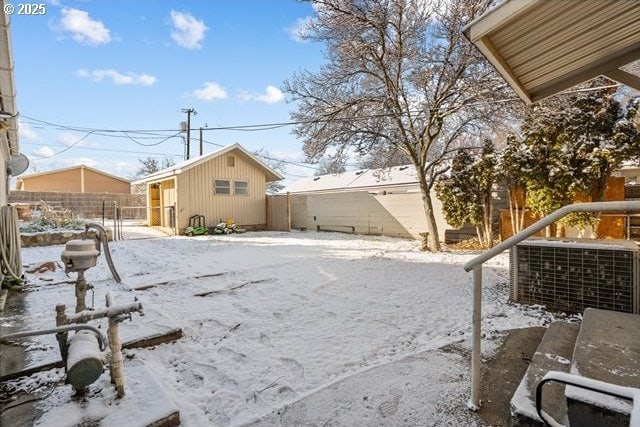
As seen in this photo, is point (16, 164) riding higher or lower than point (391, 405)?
higher

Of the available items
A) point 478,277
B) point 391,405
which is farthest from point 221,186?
point 478,277

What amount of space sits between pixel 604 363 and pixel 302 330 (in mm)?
2534

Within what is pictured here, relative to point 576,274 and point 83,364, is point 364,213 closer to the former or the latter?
point 576,274

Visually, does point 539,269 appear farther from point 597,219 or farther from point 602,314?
point 597,219

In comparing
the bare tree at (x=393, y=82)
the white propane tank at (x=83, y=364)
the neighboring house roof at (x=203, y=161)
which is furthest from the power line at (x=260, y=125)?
the white propane tank at (x=83, y=364)

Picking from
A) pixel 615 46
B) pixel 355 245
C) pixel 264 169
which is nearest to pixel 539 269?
pixel 615 46

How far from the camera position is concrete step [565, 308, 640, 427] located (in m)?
1.36

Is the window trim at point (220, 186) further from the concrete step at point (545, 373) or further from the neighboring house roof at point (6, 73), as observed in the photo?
the concrete step at point (545, 373)

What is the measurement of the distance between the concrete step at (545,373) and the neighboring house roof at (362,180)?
8.95m

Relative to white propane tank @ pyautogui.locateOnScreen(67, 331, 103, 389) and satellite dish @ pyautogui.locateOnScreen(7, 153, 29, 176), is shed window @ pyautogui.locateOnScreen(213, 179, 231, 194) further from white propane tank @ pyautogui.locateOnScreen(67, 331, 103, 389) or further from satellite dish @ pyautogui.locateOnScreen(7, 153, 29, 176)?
white propane tank @ pyautogui.locateOnScreen(67, 331, 103, 389)

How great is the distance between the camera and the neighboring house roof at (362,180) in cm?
1342

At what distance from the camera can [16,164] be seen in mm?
8375

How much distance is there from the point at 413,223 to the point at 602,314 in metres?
8.80

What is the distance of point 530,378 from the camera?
2.01 m
